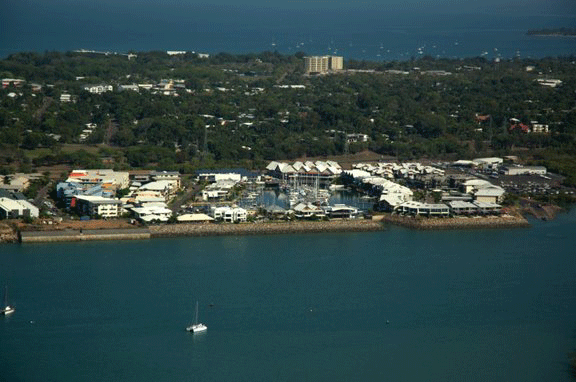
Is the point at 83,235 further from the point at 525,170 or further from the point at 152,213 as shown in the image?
the point at 525,170

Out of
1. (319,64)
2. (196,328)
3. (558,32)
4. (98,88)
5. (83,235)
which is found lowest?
(196,328)

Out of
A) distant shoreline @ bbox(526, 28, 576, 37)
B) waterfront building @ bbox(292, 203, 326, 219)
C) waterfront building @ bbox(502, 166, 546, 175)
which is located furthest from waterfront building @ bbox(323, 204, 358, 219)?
distant shoreline @ bbox(526, 28, 576, 37)

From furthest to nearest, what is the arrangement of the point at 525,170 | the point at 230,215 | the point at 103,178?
the point at 525,170
the point at 103,178
the point at 230,215

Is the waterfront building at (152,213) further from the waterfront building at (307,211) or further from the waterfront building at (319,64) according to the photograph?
the waterfront building at (319,64)

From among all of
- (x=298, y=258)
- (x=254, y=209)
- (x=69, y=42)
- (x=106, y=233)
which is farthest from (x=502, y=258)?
(x=69, y=42)

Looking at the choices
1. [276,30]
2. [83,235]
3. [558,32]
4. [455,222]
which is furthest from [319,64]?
[276,30]

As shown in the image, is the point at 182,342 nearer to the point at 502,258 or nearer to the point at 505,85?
the point at 502,258

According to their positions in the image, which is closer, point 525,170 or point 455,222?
point 455,222
